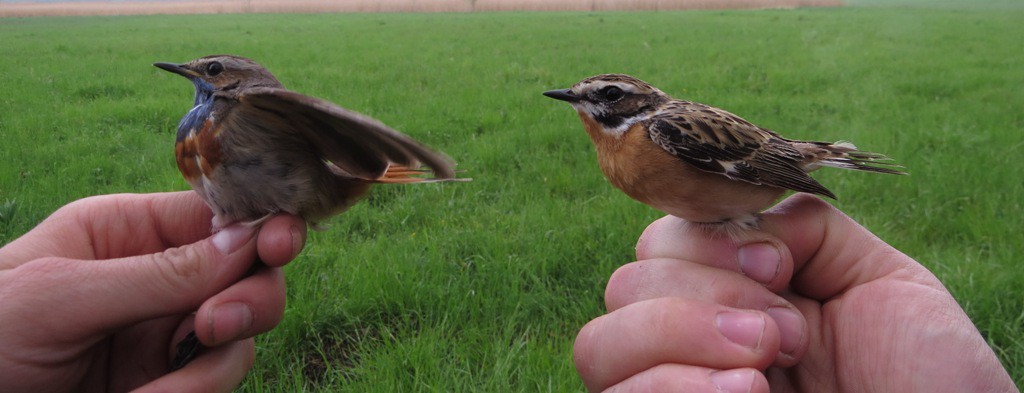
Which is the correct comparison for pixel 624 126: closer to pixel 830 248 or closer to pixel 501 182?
pixel 830 248

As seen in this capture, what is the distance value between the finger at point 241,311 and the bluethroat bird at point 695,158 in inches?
58.7

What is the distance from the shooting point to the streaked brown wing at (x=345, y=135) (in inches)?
81.0

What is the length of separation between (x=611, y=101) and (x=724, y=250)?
847 millimetres

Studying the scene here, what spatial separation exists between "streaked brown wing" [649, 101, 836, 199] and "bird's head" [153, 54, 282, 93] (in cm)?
187

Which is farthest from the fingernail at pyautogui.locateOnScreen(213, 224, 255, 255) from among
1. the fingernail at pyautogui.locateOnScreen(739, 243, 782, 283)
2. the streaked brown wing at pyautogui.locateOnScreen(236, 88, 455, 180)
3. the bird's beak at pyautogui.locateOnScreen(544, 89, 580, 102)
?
the fingernail at pyautogui.locateOnScreen(739, 243, 782, 283)

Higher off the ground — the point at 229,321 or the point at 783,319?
the point at 783,319

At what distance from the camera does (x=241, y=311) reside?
8.13 ft

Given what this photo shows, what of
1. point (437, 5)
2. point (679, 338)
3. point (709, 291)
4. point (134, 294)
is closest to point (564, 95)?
point (709, 291)

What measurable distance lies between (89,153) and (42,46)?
13.0 m

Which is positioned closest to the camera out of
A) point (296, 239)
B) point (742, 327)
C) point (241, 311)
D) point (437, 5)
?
point (742, 327)

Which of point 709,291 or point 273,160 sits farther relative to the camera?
point 273,160

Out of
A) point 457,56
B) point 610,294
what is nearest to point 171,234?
point 610,294

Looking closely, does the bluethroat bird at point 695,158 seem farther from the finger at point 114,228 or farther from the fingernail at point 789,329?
the finger at point 114,228

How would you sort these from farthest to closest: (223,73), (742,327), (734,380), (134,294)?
(223,73)
(134,294)
(742,327)
(734,380)
